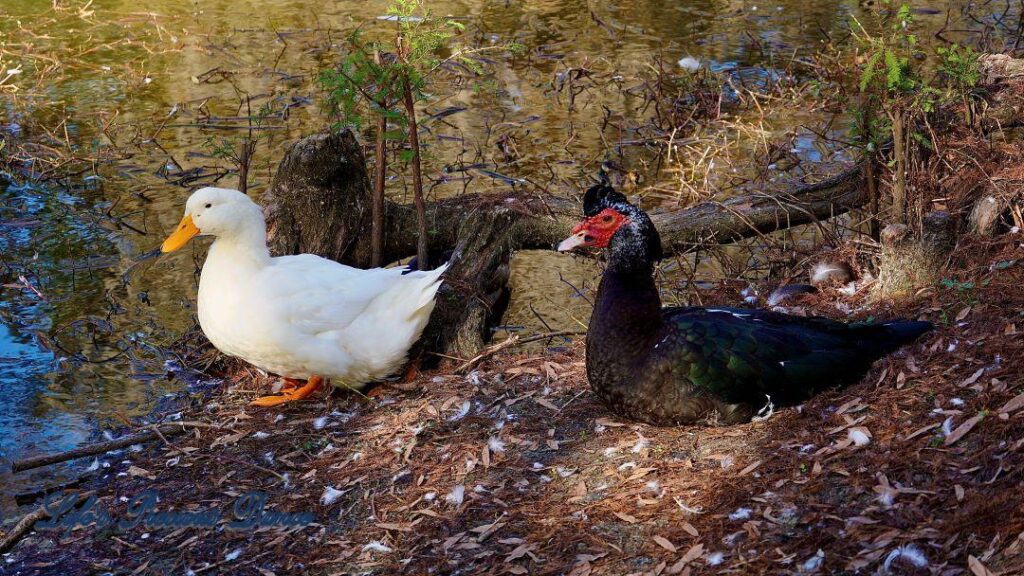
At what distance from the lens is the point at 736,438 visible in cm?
421

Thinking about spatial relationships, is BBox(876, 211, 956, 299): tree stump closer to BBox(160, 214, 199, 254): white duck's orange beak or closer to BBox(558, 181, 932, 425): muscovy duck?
BBox(558, 181, 932, 425): muscovy duck

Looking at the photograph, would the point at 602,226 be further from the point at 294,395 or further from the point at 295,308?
the point at 294,395

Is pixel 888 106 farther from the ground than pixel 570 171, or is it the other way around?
pixel 888 106

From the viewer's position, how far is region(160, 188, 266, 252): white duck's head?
5.47 m

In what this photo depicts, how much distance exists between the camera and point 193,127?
1017cm

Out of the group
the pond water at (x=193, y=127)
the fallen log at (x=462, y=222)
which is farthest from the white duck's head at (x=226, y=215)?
the pond water at (x=193, y=127)

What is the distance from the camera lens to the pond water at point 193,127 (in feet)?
22.2

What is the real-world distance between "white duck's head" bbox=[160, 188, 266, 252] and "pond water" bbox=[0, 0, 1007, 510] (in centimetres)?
129

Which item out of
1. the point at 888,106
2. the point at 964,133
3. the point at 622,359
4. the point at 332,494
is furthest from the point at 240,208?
the point at 964,133

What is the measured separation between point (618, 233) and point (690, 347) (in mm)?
598

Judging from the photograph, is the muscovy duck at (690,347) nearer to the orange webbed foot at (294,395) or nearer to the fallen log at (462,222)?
the fallen log at (462,222)

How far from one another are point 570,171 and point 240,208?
3.91 metres

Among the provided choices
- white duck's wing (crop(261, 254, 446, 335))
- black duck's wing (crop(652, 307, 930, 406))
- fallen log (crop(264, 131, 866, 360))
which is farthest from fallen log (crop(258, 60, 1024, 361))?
black duck's wing (crop(652, 307, 930, 406))

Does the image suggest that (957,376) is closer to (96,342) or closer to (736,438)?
(736,438)
